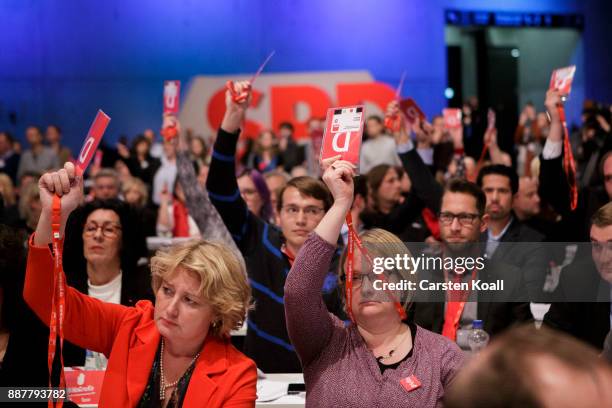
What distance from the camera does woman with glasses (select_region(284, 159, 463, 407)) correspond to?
242 cm

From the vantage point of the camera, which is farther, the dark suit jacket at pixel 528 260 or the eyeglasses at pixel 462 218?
the eyeglasses at pixel 462 218

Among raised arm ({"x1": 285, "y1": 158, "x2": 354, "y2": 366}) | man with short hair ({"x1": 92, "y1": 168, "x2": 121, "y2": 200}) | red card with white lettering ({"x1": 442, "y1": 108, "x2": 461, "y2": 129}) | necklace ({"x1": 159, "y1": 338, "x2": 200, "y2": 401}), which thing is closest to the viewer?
raised arm ({"x1": 285, "y1": 158, "x2": 354, "y2": 366})

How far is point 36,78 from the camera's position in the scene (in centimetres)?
1578

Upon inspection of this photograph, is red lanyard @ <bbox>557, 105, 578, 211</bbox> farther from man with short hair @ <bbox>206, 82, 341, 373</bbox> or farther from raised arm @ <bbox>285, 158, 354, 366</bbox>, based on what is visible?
raised arm @ <bbox>285, 158, 354, 366</bbox>

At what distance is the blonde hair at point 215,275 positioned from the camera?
2.60 meters

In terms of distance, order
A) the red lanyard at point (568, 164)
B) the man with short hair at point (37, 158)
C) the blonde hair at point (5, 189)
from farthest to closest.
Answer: the man with short hair at point (37, 158) → the blonde hair at point (5, 189) → the red lanyard at point (568, 164)

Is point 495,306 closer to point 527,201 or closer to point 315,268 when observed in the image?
point 315,268

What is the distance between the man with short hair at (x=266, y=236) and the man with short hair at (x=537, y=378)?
2.63 m

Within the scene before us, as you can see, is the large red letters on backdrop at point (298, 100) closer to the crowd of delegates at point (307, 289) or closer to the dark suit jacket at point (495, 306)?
the crowd of delegates at point (307, 289)

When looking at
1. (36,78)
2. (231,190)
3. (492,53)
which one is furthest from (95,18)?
(231,190)

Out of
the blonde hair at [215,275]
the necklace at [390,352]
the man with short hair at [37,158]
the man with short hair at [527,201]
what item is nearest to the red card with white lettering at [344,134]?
the blonde hair at [215,275]

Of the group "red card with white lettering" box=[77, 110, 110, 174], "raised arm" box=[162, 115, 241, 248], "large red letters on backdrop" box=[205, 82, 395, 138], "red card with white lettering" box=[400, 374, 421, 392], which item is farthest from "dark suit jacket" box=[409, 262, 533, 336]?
"large red letters on backdrop" box=[205, 82, 395, 138]

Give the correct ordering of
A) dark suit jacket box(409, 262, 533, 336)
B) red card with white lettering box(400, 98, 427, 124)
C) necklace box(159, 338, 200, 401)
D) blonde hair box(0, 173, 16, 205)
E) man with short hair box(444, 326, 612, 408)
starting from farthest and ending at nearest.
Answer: blonde hair box(0, 173, 16, 205)
red card with white lettering box(400, 98, 427, 124)
dark suit jacket box(409, 262, 533, 336)
necklace box(159, 338, 200, 401)
man with short hair box(444, 326, 612, 408)

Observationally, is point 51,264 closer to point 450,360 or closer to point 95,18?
point 450,360
